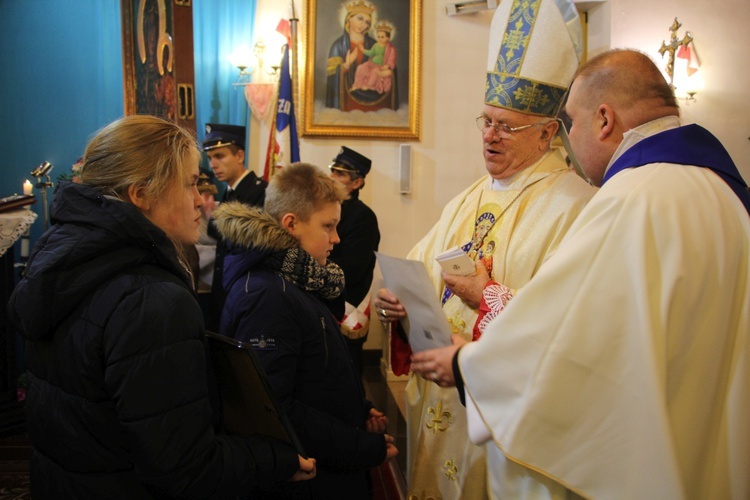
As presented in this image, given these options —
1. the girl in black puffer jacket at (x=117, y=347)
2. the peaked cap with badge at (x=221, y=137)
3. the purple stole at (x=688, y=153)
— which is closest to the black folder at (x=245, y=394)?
the girl in black puffer jacket at (x=117, y=347)

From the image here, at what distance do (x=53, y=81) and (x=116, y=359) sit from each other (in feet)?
18.0

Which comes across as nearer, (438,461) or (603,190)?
(603,190)

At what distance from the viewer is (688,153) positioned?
4.67 ft

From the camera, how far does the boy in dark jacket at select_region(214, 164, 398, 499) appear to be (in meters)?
1.71

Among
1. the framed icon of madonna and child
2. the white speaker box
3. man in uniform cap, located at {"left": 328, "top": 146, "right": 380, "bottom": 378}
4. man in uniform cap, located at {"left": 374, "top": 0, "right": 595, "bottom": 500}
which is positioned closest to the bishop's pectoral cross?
the framed icon of madonna and child

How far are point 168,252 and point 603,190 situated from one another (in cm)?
96

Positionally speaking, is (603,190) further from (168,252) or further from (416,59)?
(416,59)

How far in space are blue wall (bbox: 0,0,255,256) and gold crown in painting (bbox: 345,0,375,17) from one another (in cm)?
217

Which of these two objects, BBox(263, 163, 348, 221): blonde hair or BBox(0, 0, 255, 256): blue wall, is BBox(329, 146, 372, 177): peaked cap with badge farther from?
BBox(263, 163, 348, 221): blonde hair

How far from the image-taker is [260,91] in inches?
235

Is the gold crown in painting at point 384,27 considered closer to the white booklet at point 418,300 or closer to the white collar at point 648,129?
the white booklet at point 418,300

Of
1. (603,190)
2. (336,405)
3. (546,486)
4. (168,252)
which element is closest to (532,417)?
(546,486)

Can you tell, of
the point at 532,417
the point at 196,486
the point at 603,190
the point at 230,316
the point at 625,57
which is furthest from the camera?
the point at 230,316

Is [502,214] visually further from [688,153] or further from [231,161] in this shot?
[231,161]
